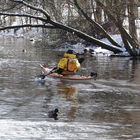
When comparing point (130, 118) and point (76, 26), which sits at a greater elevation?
point (76, 26)

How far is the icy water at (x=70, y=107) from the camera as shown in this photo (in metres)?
12.1

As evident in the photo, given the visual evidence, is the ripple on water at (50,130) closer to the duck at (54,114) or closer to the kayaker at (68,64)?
the duck at (54,114)

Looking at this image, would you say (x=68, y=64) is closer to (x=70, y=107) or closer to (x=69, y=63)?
(x=69, y=63)

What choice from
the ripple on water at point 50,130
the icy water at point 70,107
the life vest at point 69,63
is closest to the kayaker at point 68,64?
the life vest at point 69,63

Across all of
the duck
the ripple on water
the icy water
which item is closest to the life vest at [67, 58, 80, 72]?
the icy water

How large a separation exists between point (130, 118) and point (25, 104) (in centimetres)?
366

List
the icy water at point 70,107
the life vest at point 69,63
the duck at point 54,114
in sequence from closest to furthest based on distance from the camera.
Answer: the icy water at point 70,107
the duck at point 54,114
the life vest at point 69,63

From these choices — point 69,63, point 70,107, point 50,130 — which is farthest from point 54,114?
point 69,63

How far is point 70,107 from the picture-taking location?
51.7ft

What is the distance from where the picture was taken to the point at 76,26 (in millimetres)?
48656

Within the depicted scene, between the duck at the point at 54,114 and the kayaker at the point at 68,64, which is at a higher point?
the kayaker at the point at 68,64

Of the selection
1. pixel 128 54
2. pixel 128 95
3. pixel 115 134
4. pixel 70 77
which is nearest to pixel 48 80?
pixel 70 77

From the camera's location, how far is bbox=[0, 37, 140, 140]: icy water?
12.1m

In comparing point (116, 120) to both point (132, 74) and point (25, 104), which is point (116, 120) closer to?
point (25, 104)
